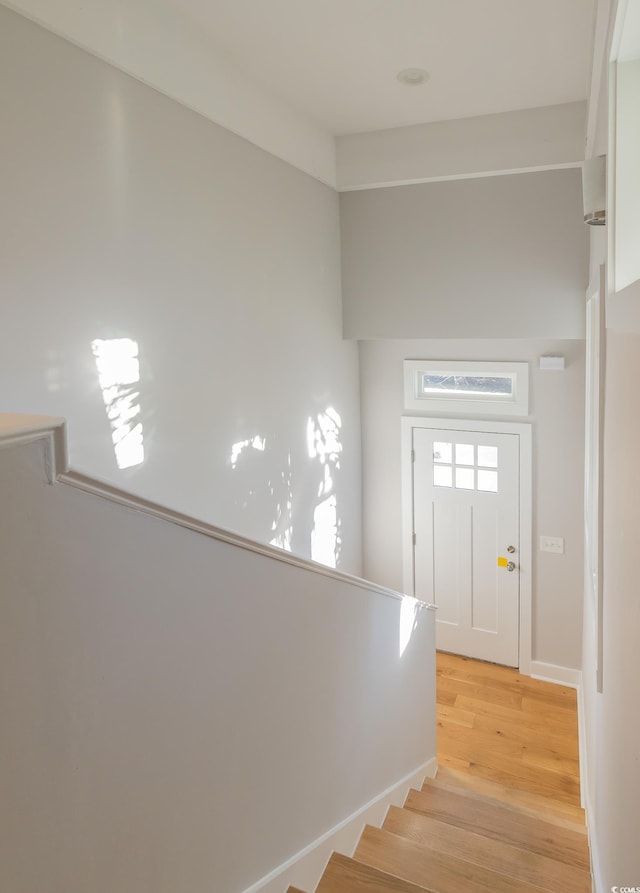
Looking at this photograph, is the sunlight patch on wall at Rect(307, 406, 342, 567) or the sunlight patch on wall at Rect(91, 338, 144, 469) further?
the sunlight patch on wall at Rect(307, 406, 342, 567)

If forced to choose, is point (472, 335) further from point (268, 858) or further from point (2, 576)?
point (2, 576)

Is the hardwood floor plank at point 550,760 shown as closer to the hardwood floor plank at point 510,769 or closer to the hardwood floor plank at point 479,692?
the hardwood floor plank at point 510,769

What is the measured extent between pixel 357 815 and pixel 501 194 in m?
3.67

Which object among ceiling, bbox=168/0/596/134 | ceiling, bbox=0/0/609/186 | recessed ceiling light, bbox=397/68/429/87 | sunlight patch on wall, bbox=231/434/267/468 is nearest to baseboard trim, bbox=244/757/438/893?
sunlight patch on wall, bbox=231/434/267/468

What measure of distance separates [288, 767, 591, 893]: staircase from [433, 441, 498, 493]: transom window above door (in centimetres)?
234

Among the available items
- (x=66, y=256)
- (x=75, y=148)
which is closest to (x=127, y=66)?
(x=75, y=148)

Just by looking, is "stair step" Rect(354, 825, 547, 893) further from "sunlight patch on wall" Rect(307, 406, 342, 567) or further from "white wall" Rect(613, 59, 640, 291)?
"sunlight patch on wall" Rect(307, 406, 342, 567)

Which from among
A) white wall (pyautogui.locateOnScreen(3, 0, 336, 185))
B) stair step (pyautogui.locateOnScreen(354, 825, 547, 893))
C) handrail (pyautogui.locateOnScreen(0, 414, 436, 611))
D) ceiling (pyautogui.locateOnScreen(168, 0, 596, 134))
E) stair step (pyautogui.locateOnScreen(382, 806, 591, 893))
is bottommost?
stair step (pyautogui.locateOnScreen(382, 806, 591, 893))

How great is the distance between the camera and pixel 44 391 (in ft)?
8.20

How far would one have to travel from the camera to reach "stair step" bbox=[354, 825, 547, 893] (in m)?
2.39

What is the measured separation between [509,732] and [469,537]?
4.69 feet

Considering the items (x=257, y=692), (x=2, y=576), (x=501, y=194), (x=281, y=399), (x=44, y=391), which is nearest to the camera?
(x=2, y=576)

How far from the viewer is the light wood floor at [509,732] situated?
4.18 metres

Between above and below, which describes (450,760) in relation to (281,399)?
below
